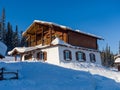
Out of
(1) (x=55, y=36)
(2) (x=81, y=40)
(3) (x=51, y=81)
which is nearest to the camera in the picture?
(3) (x=51, y=81)

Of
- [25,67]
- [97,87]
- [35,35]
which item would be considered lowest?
[97,87]

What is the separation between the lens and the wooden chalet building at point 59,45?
1399 inches

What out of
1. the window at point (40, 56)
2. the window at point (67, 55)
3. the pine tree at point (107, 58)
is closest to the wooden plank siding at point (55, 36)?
the window at point (67, 55)

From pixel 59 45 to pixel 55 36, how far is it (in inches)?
185

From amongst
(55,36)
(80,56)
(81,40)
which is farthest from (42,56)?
(81,40)

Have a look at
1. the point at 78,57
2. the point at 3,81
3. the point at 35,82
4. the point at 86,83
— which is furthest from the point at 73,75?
the point at 78,57

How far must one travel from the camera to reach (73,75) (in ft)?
84.0

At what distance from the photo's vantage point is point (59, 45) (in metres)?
35.0

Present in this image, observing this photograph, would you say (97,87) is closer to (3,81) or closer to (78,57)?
(3,81)

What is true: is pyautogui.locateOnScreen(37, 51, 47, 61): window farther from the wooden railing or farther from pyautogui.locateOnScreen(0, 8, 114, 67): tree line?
pyautogui.locateOnScreen(0, 8, 114, 67): tree line

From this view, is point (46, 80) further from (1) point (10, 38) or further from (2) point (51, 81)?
(1) point (10, 38)

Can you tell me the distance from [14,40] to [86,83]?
189ft

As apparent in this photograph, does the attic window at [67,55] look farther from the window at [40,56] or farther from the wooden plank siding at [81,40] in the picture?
the window at [40,56]

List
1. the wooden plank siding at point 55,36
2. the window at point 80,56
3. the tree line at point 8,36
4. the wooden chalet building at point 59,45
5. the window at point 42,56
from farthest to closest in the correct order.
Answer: the tree line at point 8,36, the wooden plank siding at point 55,36, the window at point 80,56, the window at point 42,56, the wooden chalet building at point 59,45
